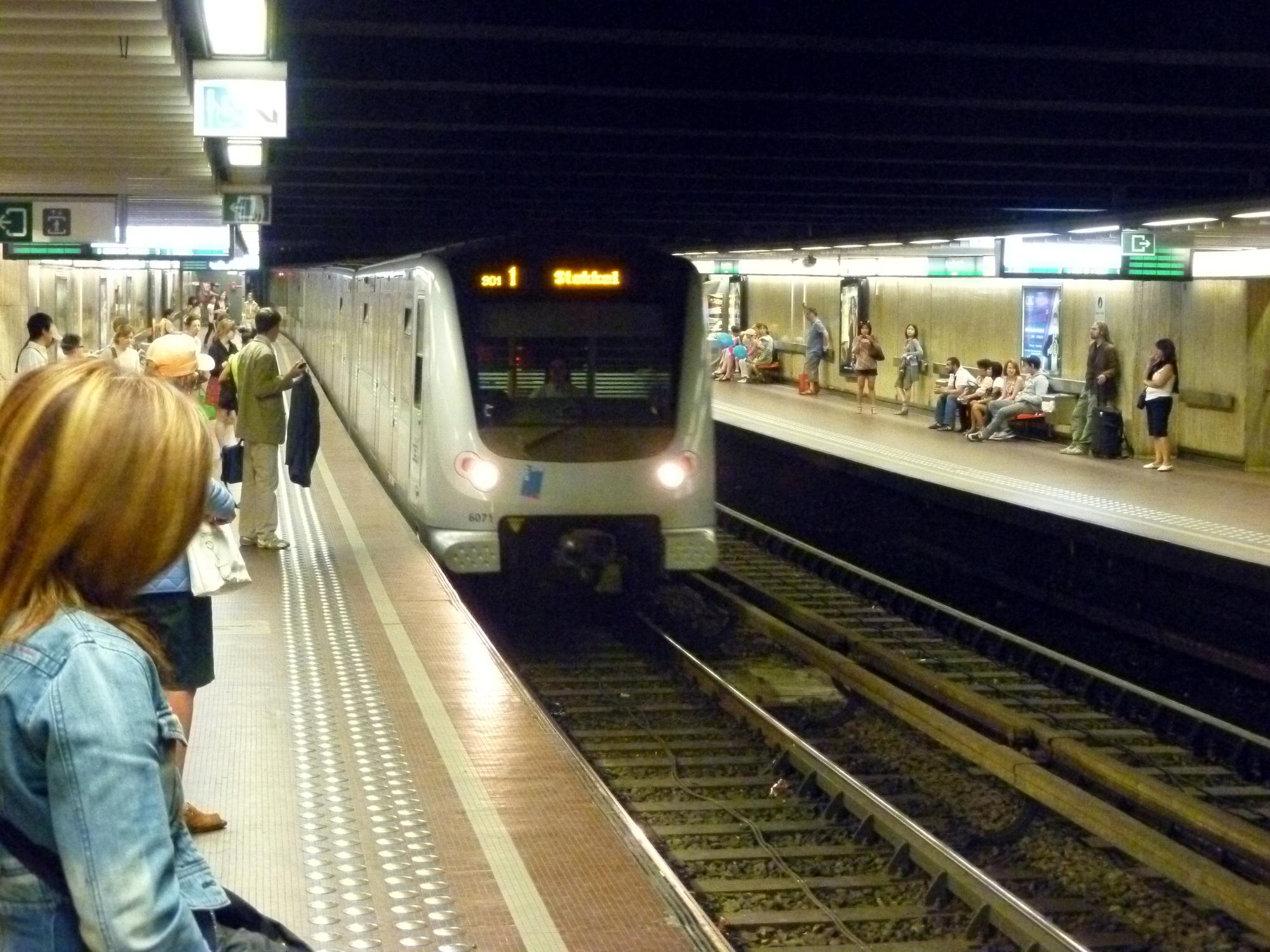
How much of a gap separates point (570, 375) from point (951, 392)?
12821 mm

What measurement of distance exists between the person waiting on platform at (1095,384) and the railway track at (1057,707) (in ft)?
17.7

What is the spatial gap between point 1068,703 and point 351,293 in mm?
10119

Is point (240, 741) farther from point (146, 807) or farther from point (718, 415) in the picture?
point (718, 415)

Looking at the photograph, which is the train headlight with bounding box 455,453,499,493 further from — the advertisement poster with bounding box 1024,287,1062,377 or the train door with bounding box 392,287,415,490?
the advertisement poster with bounding box 1024,287,1062,377

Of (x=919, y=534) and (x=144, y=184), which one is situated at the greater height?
(x=144, y=184)

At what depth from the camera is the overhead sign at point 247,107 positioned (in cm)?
709

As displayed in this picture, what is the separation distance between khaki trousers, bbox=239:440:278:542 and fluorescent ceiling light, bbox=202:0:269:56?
4265 millimetres

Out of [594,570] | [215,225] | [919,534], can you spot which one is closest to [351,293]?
[215,225]

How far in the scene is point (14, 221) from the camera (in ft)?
47.5

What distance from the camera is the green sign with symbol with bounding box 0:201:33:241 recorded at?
14.4 metres

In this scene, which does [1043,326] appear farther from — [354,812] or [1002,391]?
[354,812]

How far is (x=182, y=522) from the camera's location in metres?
1.80

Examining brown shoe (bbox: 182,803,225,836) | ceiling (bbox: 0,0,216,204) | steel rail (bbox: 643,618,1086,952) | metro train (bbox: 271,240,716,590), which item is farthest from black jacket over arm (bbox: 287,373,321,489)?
brown shoe (bbox: 182,803,225,836)

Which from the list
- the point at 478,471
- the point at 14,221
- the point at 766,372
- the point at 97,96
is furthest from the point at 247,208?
the point at 766,372
